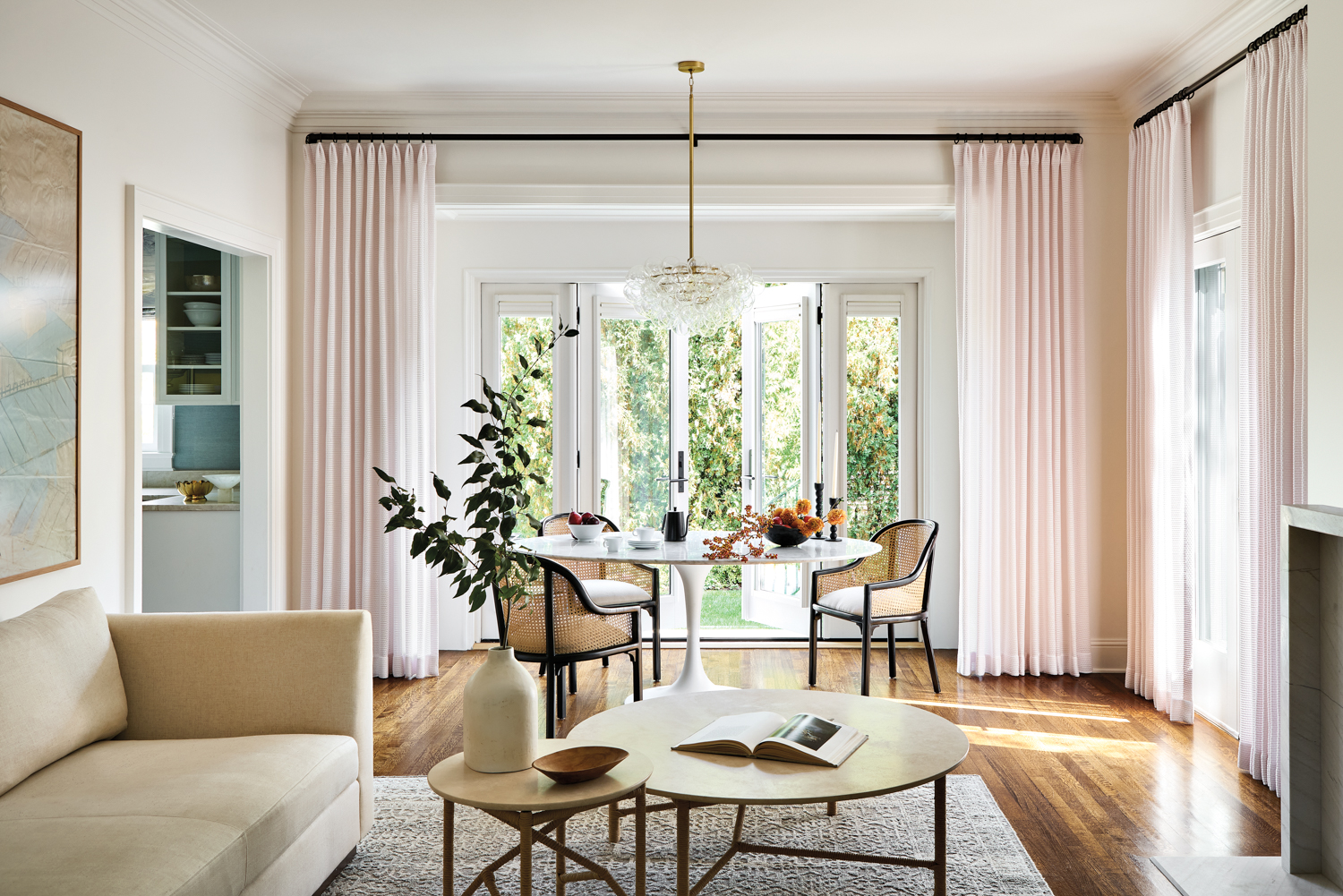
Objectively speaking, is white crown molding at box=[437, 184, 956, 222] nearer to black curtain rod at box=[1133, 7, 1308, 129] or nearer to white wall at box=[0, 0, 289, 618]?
black curtain rod at box=[1133, 7, 1308, 129]

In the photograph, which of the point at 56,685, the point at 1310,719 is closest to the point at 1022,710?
the point at 1310,719

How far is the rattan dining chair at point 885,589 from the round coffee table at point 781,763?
1498mm

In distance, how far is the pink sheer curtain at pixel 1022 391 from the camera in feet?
15.3

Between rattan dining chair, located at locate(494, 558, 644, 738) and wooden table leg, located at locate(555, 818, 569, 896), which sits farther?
rattan dining chair, located at locate(494, 558, 644, 738)

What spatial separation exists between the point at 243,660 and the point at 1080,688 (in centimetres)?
377

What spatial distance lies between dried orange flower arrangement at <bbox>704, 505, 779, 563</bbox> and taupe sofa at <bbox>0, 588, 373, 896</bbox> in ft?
4.96

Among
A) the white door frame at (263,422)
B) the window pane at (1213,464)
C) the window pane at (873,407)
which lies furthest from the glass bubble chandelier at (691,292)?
the window pane at (1213,464)

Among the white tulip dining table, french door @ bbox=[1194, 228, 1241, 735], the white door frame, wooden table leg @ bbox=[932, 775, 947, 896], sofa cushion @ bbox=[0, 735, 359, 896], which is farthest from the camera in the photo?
the white door frame

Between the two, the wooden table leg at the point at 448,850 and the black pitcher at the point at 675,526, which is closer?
the wooden table leg at the point at 448,850

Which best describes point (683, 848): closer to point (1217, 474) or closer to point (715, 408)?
point (1217, 474)

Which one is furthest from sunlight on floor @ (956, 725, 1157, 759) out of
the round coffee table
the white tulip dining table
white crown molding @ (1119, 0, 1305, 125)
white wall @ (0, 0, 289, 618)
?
white wall @ (0, 0, 289, 618)

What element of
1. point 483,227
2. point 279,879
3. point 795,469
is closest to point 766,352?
point 795,469

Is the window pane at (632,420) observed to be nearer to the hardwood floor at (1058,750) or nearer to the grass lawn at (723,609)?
the hardwood floor at (1058,750)

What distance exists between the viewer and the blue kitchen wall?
5.13m
